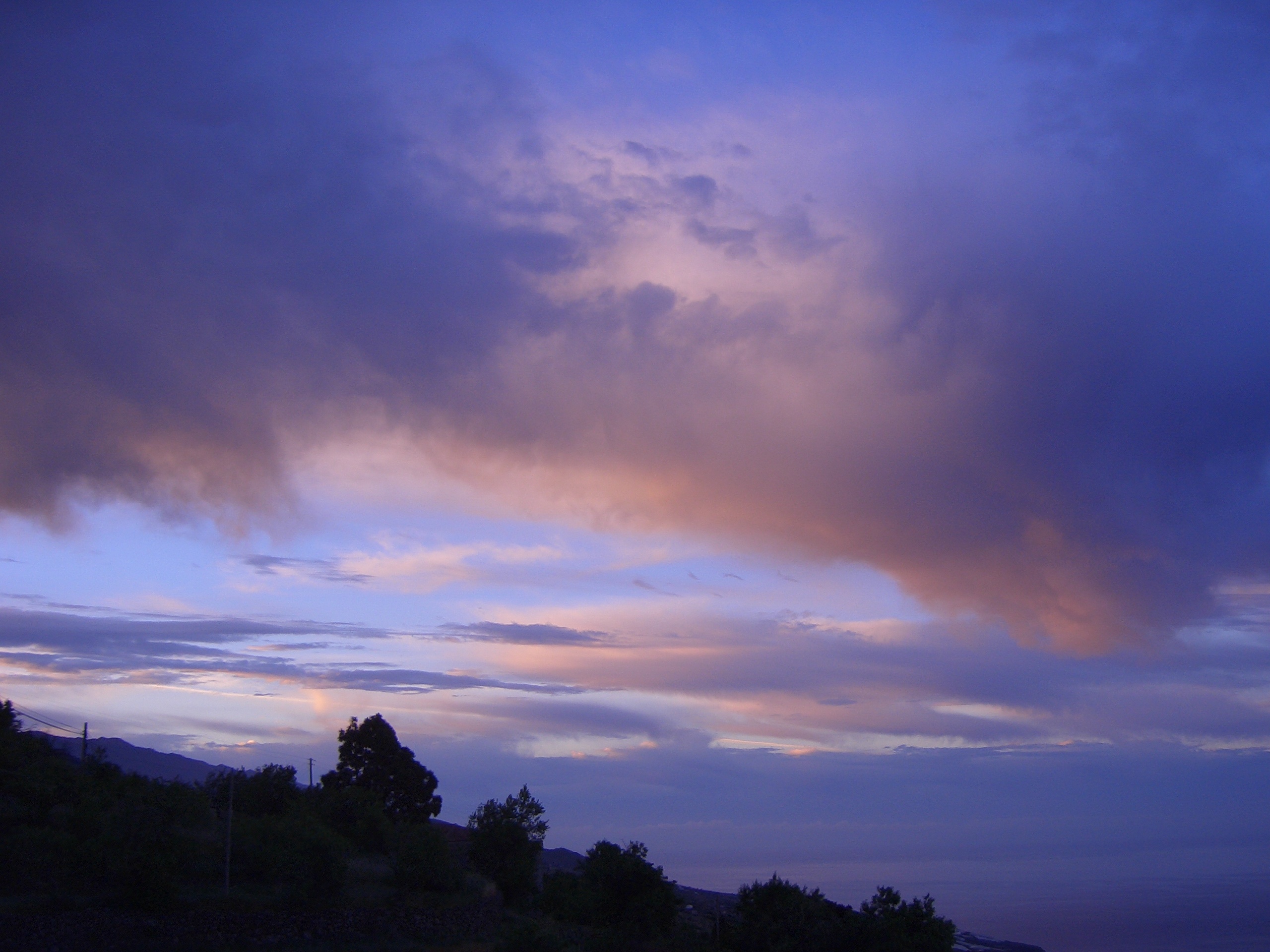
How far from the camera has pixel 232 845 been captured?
156 feet

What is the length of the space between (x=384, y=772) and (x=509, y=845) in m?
20.3

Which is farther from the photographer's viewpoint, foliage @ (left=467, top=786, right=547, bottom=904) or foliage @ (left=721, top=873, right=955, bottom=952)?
foliage @ (left=467, top=786, right=547, bottom=904)

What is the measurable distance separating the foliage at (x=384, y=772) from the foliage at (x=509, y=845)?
15.5m

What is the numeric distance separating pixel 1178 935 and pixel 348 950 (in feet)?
179

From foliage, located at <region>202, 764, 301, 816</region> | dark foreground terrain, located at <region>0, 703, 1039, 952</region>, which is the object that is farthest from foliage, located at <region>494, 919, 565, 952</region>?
foliage, located at <region>202, 764, 301, 816</region>

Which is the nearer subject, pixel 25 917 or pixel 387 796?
pixel 25 917

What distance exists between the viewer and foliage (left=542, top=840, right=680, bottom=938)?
39.8 metres

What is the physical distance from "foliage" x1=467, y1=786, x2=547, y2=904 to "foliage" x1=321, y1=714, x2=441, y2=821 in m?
15.5

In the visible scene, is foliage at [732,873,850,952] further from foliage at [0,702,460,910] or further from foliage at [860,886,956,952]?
foliage at [0,702,460,910]

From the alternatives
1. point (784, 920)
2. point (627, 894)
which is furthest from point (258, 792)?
point (784, 920)

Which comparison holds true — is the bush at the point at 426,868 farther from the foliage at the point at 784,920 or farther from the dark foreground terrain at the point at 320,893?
the foliage at the point at 784,920

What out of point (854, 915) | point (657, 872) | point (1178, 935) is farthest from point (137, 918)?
point (1178, 935)

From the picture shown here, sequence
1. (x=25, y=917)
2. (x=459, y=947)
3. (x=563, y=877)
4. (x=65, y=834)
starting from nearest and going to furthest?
(x=25, y=917)
(x=459, y=947)
(x=65, y=834)
(x=563, y=877)

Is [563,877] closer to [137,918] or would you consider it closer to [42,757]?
[137,918]
